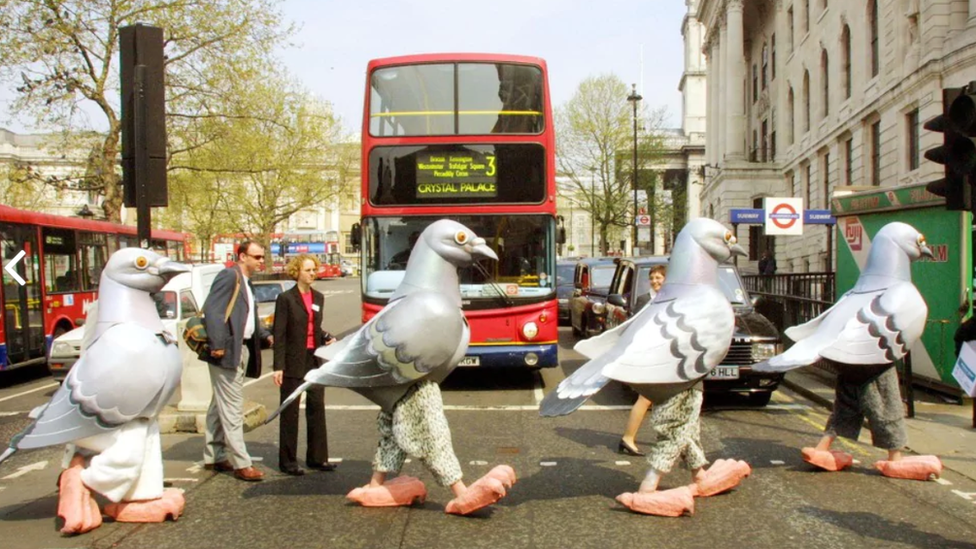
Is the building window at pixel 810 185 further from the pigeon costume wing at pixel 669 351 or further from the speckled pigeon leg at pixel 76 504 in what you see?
the speckled pigeon leg at pixel 76 504

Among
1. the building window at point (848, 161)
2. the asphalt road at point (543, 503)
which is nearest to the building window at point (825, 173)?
the building window at point (848, 161)

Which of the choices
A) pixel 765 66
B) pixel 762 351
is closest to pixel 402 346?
pixel 762 351

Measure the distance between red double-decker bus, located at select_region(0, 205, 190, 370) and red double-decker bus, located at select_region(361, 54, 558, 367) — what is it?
5004mm

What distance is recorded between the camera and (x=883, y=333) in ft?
20.3

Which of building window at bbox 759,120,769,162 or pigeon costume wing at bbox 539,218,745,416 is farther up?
building window at bbox 759,120,769,162

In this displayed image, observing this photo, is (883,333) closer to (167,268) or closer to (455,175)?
(167,268)

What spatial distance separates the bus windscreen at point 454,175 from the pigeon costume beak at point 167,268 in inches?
213

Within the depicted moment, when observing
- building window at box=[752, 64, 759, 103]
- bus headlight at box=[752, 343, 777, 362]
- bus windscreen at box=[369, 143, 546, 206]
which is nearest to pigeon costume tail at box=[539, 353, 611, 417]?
bus headlight at box=[752, 343, 777, 362]

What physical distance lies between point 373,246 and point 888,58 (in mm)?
23922

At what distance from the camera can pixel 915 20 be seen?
27.0 m

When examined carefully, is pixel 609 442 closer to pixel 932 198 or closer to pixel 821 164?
pixel 932 198

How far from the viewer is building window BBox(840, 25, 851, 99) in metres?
34.4

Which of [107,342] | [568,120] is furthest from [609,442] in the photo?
[568,120]

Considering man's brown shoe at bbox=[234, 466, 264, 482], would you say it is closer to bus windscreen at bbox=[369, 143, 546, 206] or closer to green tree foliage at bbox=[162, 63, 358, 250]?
bus windscreen at bbox=[369, 143, 546, 206]
